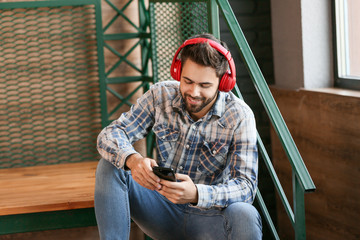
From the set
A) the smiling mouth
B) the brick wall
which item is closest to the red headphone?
the smiling mouth

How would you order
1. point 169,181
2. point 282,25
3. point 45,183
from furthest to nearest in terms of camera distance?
point 282,25
point 45,183
point 169,181

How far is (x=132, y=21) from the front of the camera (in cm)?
315

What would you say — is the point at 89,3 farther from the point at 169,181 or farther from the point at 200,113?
the point at 169,181

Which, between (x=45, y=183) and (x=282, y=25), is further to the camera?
(x=282, y=25)

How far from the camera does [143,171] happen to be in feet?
6.24

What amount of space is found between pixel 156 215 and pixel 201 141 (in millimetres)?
348

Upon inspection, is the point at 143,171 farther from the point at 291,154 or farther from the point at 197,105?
the point at 291,154

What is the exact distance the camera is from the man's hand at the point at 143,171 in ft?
6.14

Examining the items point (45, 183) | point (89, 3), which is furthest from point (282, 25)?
point (45, 183)

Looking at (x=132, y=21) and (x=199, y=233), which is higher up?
(x=132, y=21)

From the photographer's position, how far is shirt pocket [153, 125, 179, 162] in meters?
2.15

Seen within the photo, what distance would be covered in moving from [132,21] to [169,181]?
159 centimetres

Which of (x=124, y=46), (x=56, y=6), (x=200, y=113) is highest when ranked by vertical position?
(x=56, y=6)

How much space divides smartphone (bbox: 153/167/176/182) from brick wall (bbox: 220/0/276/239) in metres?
1.84
